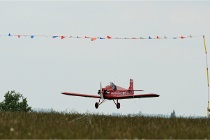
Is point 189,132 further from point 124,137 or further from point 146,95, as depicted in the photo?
point 146,95

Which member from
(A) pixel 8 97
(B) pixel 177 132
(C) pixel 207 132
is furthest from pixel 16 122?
(A) pixel 8 97

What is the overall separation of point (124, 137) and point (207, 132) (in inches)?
120

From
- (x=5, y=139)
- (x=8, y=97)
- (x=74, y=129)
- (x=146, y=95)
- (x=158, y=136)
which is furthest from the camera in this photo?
(x=8, y=97)

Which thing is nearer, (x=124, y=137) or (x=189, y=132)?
(x=124, y=137)

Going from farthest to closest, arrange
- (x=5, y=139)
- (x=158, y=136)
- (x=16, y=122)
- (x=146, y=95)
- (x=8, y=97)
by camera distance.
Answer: (x=8, y=97) → (x=146, y=95) → (x=16, y=122) → (x=158, y=136) → (x=5, y=139)

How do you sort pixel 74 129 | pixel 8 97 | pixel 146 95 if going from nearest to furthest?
pixel 74 129 < pixel 146 95 < pixel 8 97

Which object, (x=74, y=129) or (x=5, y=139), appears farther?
(x=74, y=129)

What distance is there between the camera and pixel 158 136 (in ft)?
39.4

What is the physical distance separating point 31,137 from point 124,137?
225cm

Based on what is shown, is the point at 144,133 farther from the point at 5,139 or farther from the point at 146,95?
the point at 146,95

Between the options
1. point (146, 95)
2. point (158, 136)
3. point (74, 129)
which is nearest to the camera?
point (158, 136)

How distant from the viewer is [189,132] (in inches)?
514

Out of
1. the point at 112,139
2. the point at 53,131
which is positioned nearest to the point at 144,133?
the point at 112,139

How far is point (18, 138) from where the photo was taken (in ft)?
36.3
